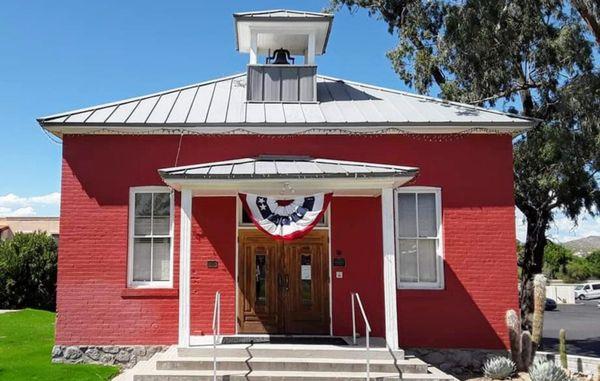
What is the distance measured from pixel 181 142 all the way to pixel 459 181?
19.9ft

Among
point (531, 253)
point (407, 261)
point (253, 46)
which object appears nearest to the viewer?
point (407, 261)

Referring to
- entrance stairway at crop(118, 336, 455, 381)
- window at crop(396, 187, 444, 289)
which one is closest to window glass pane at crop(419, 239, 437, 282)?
window at crop(396, 187, 444, 289)

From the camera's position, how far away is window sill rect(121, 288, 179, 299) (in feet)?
37.9

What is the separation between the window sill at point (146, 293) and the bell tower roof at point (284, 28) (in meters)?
6.21

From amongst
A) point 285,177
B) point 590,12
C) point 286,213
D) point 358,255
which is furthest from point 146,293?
point 590,12

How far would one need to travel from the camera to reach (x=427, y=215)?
12.1 meters

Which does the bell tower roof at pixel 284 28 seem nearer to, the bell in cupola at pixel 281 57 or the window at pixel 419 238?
the bell in cupola at pixel 281 57

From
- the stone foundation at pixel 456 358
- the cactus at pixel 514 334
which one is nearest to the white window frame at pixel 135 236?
the stone foundation at pixel 456 358

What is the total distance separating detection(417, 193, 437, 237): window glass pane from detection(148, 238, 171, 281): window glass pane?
5449 millimetres

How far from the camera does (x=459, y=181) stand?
1207 centimetres

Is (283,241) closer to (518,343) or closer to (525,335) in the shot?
(518,343)

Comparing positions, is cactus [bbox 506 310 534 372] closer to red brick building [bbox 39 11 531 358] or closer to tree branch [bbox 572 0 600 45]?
red brick building [bbox 39 11 531 358]

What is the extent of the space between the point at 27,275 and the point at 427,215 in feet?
64.3

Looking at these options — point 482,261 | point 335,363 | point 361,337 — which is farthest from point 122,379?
point 482,261
